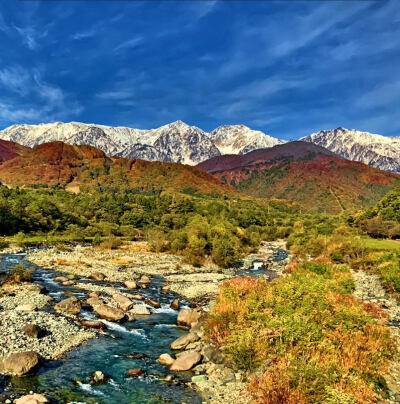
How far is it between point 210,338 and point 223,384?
15.1 ft

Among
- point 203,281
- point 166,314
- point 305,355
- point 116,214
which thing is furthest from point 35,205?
point 305,355

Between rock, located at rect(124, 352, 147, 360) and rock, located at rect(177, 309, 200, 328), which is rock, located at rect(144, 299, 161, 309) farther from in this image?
rock, located at rect(124, 352, 147, 360)

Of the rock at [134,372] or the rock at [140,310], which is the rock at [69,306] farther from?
the rock at [134,372]

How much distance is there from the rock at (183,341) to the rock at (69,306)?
27.3 ft

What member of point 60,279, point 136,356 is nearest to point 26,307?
point 136,356

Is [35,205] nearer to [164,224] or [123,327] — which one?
[164,224]

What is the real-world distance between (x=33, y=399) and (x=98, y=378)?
3295 millimetres

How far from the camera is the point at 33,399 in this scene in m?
12.3

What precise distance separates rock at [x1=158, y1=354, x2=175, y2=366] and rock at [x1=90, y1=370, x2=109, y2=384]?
10.5 feet

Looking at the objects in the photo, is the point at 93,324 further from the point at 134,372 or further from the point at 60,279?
the point at 60,279

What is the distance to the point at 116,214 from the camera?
93812 millimetres

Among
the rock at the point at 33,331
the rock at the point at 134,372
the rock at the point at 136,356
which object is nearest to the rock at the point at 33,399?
the rock at the point at 134,372

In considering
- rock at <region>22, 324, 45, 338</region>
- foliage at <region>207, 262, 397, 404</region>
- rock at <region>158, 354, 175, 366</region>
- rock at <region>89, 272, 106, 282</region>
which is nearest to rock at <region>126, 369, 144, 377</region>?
rock at <region>158, 354, 175, 366</region>

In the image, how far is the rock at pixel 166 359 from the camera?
17391mm
